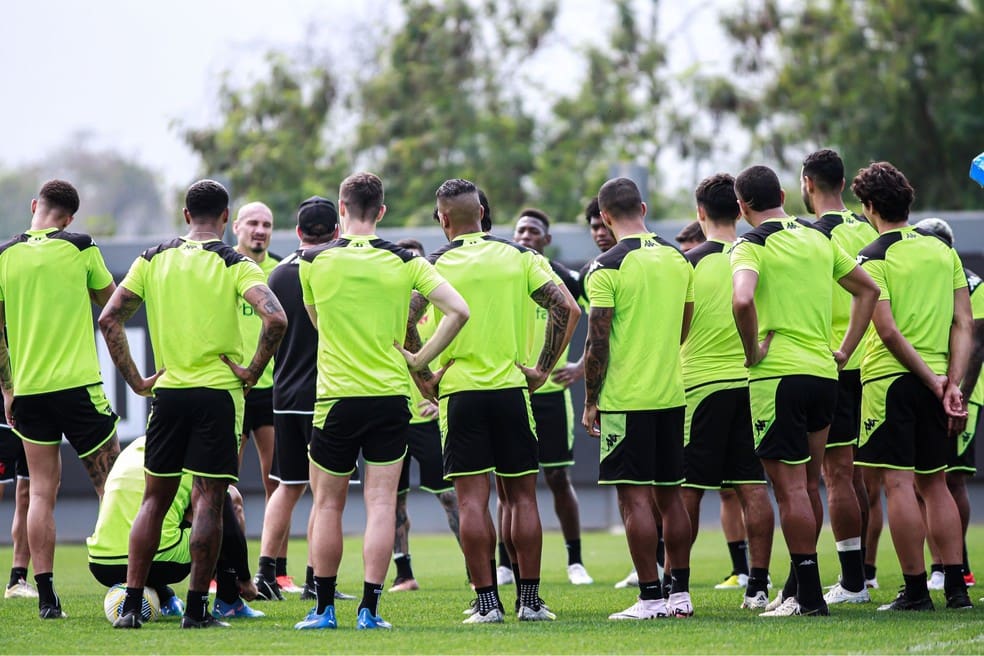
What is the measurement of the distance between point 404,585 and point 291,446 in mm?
1500

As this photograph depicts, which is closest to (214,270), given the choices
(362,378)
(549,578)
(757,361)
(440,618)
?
(362,378)

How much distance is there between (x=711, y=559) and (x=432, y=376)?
217 inches

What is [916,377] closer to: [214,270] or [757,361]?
[757,361]

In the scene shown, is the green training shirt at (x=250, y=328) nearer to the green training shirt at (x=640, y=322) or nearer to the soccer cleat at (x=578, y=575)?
the soccer cleat at (x=578, y=575)

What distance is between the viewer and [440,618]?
7.68 meters

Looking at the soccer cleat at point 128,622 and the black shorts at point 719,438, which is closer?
the soccer cleat at point 128,622

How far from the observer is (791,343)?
286 inches

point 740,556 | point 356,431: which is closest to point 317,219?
point 356,431

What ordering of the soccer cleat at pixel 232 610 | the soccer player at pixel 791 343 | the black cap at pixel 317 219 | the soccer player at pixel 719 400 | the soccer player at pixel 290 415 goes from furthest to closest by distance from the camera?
1. the soccer player at pixel 290 415
2. the black cap at pixel 317 219
3. the soccer player at pixel 719 400
4. the soccer cleat at pixel 232 610
5. the soccer player at pixel 791 343

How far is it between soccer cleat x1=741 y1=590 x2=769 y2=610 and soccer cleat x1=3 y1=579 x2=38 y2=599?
188 inches

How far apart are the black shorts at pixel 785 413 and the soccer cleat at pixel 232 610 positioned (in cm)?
308

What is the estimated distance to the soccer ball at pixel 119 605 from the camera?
735 centimetres

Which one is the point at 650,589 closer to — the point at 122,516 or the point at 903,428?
the point at 903,428

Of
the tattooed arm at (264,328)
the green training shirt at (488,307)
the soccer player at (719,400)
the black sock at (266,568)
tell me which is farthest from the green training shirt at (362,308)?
the black sock at (266,568)
